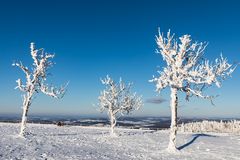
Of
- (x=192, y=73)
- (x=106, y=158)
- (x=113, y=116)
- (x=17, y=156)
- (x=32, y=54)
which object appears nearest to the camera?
(x=17, y=156)

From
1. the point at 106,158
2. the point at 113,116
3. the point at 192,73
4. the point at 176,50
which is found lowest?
the point at 106,158

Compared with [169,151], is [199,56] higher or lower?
higher

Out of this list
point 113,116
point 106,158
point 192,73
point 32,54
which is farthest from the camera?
point 113,116

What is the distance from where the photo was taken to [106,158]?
84.5 feet

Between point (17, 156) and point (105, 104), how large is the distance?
2758 centimetres

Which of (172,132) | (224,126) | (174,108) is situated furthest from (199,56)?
(224,126)

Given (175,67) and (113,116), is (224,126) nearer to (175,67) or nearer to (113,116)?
(113,116)

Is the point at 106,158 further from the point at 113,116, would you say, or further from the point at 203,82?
the point at 113,116

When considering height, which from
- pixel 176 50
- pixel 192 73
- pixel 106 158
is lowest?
pixel 106 158

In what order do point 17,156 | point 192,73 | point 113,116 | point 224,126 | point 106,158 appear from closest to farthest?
point 17,156 → point 106,158 → point 192,73 → point 113,116 → point 224,126

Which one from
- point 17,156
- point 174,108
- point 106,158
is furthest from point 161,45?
point 17,156

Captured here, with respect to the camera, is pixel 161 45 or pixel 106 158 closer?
pixel 106 158

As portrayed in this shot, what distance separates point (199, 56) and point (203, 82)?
2.95 meters

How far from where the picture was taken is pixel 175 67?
1297 inches
